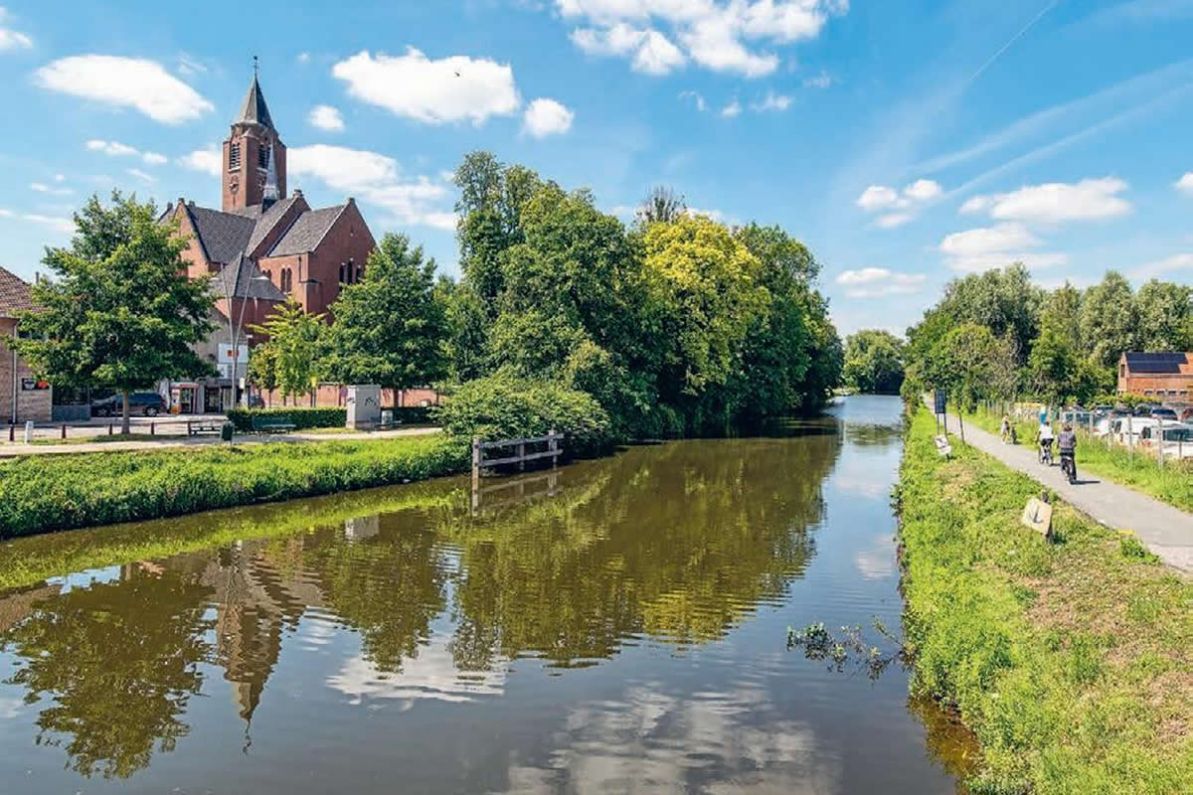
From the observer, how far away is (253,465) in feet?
74.3

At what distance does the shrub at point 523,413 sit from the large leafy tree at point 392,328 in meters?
6.55

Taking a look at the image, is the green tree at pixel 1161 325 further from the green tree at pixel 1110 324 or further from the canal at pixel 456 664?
the canal at pixel 456 664

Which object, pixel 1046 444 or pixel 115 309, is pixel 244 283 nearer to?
pixel 115 309

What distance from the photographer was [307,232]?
67.8 m

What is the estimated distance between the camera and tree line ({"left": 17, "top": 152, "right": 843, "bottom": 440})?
29.0 m

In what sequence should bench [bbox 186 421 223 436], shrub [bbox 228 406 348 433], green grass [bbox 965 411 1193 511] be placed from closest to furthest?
1. green grass [bbox 965 411 1193 511]
2. bench [bbox 186 421 223 436]
3. shrub [bbox 228 406 348 433]

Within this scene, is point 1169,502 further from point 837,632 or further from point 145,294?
point 145,294

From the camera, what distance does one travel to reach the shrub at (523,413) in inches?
1173

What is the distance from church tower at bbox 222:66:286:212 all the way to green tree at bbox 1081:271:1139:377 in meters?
77.4

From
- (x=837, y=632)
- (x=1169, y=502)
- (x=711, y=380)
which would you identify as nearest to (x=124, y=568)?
(x=837, y=632)

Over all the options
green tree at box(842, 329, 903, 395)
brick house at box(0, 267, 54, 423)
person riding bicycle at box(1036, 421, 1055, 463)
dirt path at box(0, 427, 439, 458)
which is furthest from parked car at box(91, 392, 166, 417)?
green tree at box(842, 329, 903, 395)

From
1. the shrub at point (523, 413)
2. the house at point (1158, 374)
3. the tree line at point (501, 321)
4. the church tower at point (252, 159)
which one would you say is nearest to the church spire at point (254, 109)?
the church tower at point (252, 159)

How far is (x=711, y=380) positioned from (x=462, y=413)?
2176 centimetres

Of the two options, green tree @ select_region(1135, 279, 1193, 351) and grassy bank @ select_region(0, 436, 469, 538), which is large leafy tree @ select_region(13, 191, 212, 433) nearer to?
grassy bank @ select_region(0, 436, 469, 538)
